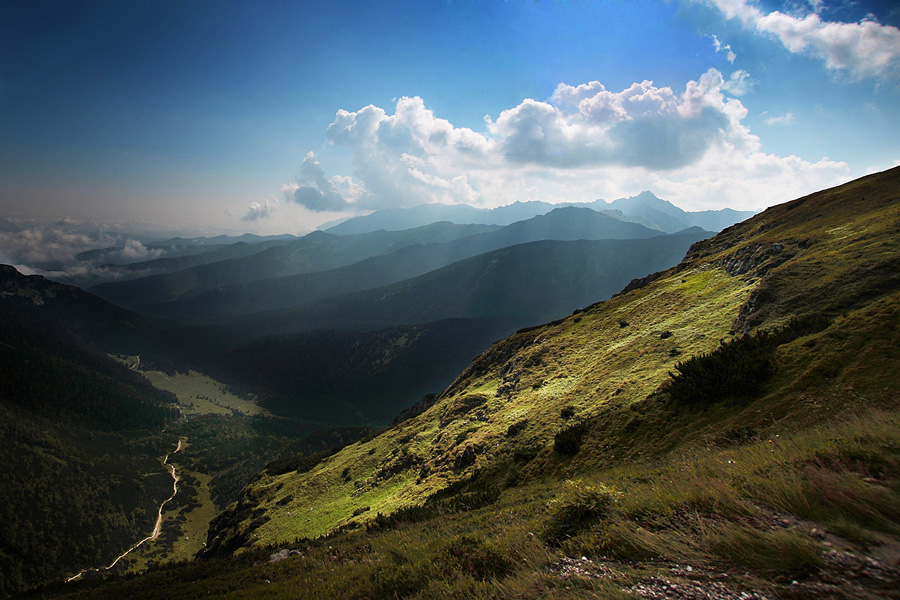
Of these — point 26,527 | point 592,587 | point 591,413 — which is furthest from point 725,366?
point 26,527

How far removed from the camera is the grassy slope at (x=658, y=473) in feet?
16.0

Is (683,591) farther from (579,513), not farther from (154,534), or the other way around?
(154,534)

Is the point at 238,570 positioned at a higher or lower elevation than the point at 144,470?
higher

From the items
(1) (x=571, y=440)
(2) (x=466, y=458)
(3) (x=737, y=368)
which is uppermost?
(3) (x=737, y=368)

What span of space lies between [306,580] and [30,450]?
256 m

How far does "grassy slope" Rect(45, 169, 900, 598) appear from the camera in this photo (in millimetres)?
4871

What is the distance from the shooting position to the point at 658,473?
1115 cm

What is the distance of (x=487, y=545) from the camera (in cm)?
881

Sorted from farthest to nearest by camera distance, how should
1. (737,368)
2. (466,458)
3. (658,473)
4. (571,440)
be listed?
(466,458) → (571,440) → (737,368) → (658,473)

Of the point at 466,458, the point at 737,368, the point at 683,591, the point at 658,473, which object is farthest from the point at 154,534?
the point at 683,591

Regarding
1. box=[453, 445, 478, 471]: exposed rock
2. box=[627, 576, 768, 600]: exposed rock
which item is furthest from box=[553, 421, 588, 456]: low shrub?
box=[627, 576, 768, 600]: exposed rock

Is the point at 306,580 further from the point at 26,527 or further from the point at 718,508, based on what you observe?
the point at 26,527

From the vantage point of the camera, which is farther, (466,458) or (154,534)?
(154,534)

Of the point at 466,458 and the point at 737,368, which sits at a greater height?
the point at 737,368
